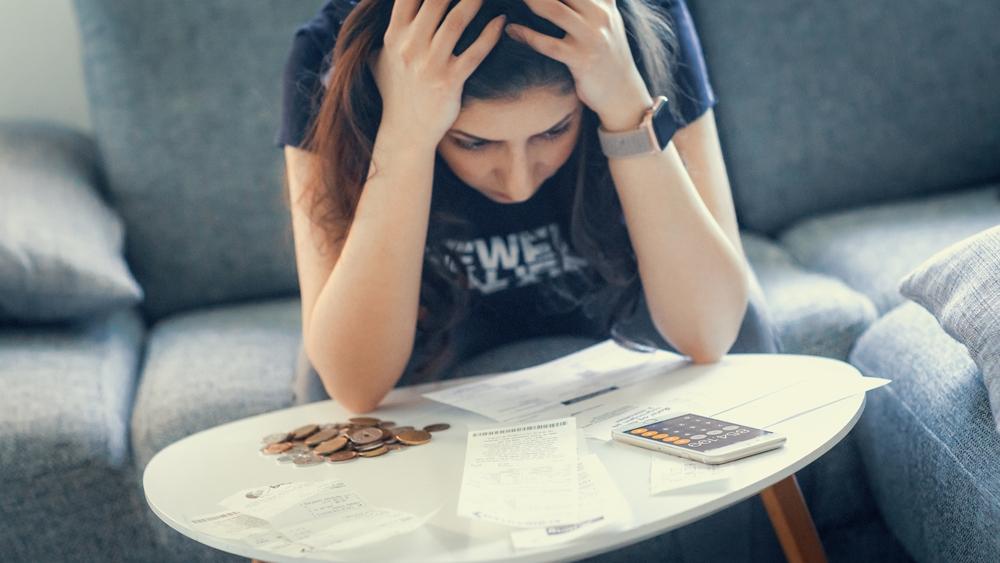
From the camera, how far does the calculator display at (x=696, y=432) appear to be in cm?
85

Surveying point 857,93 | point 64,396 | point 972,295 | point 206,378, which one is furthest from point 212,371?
point 857,93

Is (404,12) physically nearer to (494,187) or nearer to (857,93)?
(494,187)

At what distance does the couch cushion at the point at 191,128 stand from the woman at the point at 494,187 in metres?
0.61

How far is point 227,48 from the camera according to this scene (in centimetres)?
184


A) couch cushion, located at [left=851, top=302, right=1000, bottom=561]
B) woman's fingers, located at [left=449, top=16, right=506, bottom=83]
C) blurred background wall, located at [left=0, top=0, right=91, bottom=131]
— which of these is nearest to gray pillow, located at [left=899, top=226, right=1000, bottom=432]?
couch cushion, located at [left=851, top=302, right=1000, bottom=561]

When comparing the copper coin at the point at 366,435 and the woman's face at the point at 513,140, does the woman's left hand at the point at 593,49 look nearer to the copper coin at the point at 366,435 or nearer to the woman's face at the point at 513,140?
the woman's face at the point at 513,140

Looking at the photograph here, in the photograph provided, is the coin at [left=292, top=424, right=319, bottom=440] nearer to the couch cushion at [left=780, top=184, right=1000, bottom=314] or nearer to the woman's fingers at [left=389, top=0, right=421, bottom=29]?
the woman's fingers at [left=389, top=0, right=421, bottom=29]

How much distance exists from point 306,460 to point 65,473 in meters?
0.48

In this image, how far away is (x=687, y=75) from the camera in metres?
1.26

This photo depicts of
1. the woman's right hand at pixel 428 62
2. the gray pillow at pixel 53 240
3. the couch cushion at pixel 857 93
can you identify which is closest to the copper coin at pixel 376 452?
the woman's right hand at pixel 428 62

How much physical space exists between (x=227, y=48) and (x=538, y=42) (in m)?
1.00

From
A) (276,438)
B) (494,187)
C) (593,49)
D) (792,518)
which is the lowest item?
(792,518)

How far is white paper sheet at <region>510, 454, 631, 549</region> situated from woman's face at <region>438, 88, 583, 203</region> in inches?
13.9

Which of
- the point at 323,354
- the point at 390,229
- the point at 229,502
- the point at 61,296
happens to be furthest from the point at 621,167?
the point at 61,296
